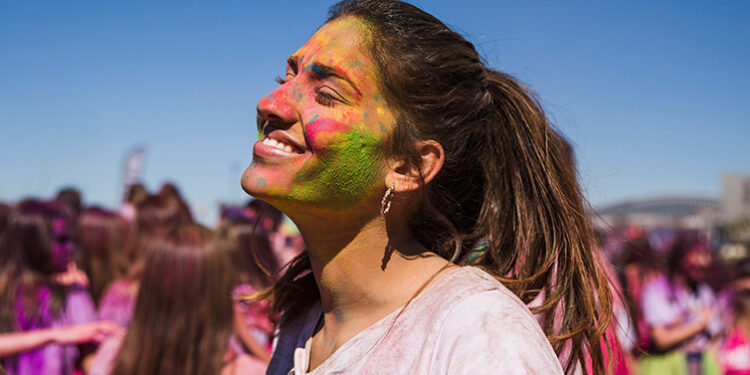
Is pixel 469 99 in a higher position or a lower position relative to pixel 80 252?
higher

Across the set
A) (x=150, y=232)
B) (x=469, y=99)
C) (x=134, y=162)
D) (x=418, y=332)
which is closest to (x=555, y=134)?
(x=469, y=99)

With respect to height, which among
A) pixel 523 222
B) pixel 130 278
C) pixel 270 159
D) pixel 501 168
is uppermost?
pixel 270 159

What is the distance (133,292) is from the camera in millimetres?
4164

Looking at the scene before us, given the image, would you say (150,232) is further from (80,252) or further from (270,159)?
(270,159)

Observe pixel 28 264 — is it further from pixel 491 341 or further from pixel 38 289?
pixel 491 341

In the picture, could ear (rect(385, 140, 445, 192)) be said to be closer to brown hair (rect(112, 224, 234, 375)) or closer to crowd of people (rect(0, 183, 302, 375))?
crowd of people (rect(0, 183, 302, 375))

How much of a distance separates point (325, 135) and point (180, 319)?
1.77 metres

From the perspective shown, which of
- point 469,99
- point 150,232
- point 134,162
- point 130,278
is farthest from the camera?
point 134,162

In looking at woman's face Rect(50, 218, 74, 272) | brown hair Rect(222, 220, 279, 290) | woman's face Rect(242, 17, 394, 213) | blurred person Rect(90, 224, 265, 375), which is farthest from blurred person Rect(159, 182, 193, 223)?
woman's face Rect(242, 17, 394, 213)

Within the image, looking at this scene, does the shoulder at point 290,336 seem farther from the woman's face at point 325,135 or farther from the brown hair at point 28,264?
the brown hair at point 28,264

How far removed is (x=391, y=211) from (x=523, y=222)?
0.39 m

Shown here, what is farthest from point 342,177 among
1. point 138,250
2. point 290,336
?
point 138,250

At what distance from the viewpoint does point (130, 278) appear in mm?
4375

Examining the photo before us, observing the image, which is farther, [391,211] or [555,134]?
[555,134]
